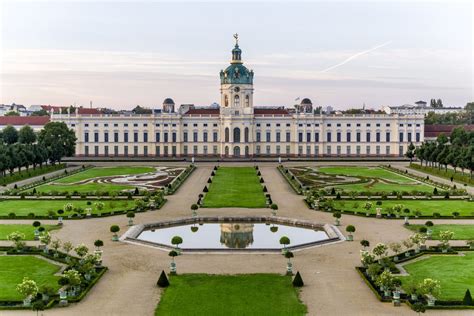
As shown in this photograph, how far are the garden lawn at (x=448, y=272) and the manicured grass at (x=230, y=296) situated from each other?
6069 mm

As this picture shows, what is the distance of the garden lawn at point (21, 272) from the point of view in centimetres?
2662

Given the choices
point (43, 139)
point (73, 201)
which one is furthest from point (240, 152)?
point (73, 201)

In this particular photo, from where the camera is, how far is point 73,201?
2101 inches

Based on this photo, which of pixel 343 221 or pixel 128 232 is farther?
pixel 343 221

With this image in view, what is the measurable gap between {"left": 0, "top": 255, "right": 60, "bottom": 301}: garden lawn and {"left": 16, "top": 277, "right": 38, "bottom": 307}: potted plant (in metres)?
0.87

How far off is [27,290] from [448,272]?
19.4 meters

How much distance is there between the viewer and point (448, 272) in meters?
29.7

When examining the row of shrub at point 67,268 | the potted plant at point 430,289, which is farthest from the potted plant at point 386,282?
the row of shrub at point 67,268

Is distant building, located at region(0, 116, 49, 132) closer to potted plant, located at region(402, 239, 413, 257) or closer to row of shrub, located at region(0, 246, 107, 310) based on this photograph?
row of shrub, located at region(0, 246, 107, 310)

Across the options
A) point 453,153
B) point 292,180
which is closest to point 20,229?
point 292,180

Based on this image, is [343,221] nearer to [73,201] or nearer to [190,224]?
[190,224]

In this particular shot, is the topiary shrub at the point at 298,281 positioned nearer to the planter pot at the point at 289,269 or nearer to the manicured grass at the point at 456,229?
the planter pot at the point at 289,269

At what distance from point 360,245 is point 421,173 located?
46.7m

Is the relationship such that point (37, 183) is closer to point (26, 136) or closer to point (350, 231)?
point (26, 136)
